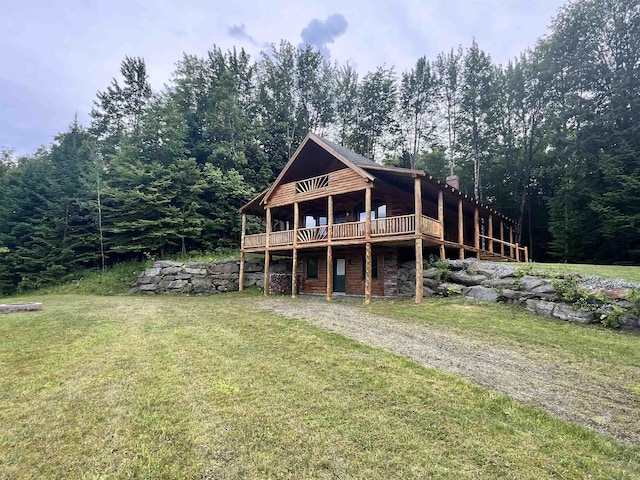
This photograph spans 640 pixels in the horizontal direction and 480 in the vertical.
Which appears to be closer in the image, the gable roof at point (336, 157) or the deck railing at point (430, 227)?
the deck railing at point (430, 227)

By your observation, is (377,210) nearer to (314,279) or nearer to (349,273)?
(349,273)

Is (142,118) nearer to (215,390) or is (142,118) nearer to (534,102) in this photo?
(215,390)

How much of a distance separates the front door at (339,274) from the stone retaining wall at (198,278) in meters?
2.71

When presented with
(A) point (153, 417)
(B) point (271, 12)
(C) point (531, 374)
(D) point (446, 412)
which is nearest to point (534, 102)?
(B) point (271, 12)

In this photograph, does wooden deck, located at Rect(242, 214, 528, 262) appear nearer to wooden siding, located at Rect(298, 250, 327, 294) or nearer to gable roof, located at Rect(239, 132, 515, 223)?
gable roof, located at Rect(239, 132, 515, 223)

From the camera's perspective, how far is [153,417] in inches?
146

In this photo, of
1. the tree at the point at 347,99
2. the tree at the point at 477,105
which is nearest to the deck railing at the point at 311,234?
the tree at the point at 477,105

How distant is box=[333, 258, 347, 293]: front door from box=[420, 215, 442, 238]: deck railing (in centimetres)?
551

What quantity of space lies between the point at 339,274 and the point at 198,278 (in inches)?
320

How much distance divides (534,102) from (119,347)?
33947 millimetres

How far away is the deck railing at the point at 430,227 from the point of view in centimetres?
1265

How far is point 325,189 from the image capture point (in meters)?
15.4

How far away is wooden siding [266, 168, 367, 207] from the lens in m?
14.3

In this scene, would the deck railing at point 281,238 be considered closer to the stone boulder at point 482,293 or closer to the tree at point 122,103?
the stone boulder at point 482,293
